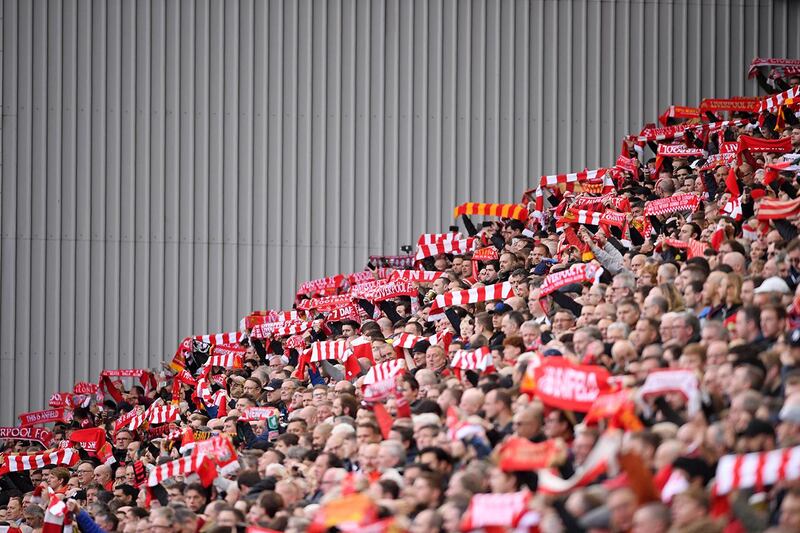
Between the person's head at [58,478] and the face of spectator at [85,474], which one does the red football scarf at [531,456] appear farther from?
the person's head at [58,478]

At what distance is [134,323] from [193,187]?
254 cm

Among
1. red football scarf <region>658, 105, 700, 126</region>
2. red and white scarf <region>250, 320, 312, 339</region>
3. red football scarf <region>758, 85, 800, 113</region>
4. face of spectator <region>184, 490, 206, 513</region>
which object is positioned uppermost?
red football scarf <region>758, 85, 800, 113</region>

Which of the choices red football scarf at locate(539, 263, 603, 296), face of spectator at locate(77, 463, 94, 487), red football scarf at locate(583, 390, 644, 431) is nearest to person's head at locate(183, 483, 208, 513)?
red football scarf at locate(539, 263, 603, 296)

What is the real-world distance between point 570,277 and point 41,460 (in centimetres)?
764

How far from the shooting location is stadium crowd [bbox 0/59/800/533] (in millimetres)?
6812

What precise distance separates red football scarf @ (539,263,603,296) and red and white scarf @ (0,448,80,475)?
700cm

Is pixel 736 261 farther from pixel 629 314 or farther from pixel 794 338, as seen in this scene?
pixel 794 338

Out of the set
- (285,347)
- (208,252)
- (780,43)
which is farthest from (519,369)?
(780,43)

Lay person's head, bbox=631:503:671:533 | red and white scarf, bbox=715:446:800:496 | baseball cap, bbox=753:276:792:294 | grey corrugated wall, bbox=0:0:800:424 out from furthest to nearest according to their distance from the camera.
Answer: grey corrugated wall, bbox=0:0:800:424
baseball cap, bbox=753:276:792:294
red and white scarf, bbox=715:446:800:496
person's head, bbox=631:503:671:533

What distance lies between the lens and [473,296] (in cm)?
1353

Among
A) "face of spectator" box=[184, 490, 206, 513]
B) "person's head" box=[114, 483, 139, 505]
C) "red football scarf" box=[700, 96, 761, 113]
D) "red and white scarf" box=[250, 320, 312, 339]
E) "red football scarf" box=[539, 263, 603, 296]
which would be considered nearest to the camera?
"face of spectator" box=[184, 490, 206, 513]

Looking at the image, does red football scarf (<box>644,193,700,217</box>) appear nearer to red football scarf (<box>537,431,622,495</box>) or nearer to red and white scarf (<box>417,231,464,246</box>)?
red and white scarf (<box>417,231,464,246</box>)

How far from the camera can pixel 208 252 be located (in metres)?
23.9

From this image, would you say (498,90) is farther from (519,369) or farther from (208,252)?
(519,369)
